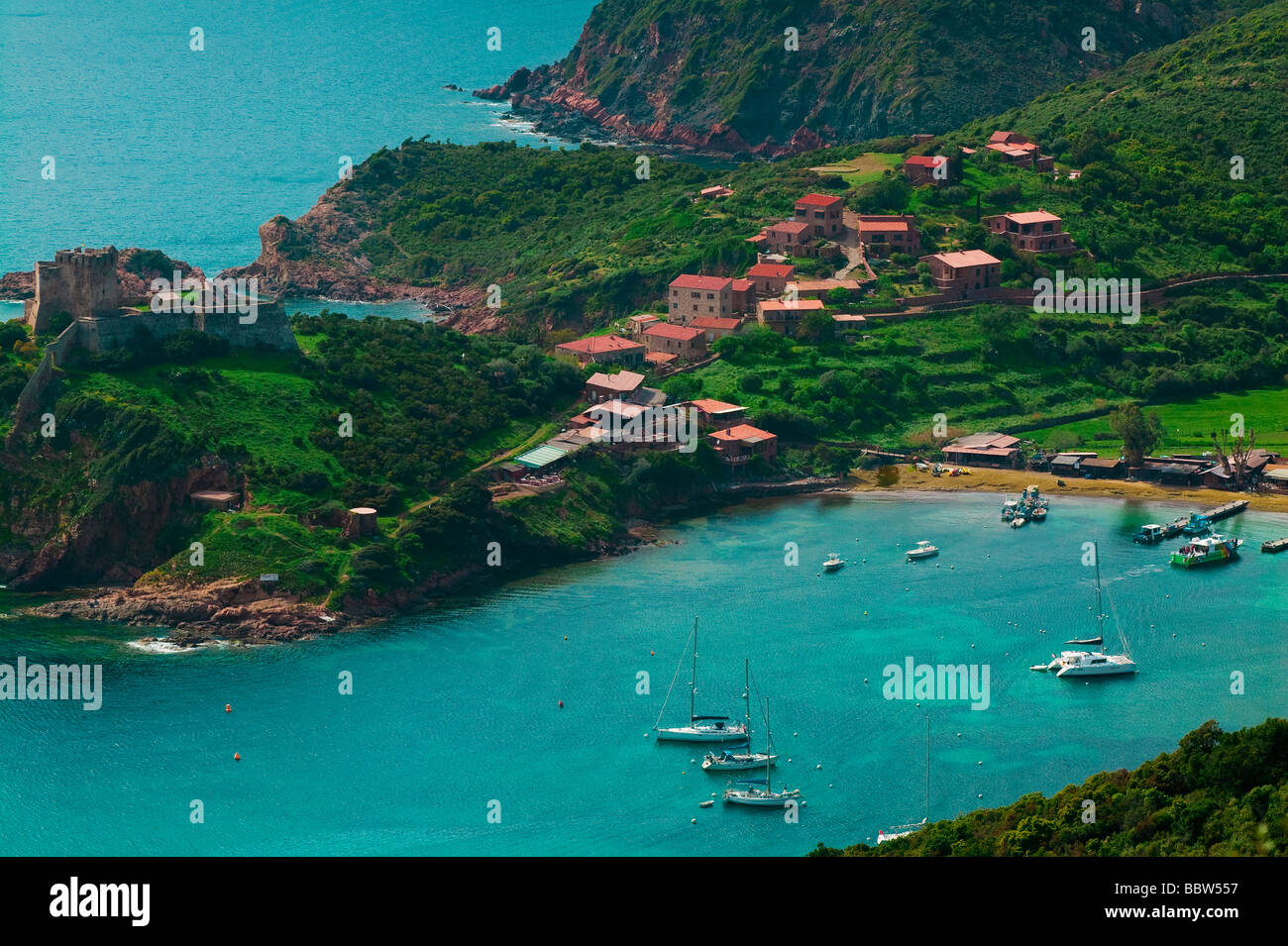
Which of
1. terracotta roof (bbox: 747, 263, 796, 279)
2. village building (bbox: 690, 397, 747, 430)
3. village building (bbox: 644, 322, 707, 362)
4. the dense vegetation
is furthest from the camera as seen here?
terracotta roof (bbox: 747, 263, 796, 279)

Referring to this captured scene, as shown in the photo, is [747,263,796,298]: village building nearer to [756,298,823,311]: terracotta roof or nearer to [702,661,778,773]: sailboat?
[756,298,823,311]: terracotta roof

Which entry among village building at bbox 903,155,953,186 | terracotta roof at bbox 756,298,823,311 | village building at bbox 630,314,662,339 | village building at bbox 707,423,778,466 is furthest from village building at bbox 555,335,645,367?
village building at bbox 903,155,953,186

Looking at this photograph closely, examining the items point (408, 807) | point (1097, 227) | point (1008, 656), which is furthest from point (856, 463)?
point (408, 807)

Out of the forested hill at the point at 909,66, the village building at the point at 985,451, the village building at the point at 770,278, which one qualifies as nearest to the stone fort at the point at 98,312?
the village building at the point at 770,278

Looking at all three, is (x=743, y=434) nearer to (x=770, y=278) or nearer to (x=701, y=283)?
(x=701, y=283)

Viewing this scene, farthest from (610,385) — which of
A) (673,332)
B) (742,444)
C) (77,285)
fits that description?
(77,285)

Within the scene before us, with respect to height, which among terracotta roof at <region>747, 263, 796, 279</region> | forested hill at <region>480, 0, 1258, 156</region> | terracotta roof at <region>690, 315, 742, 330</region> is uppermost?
forested hill at <region>480, 0, 1258, 156</region>
